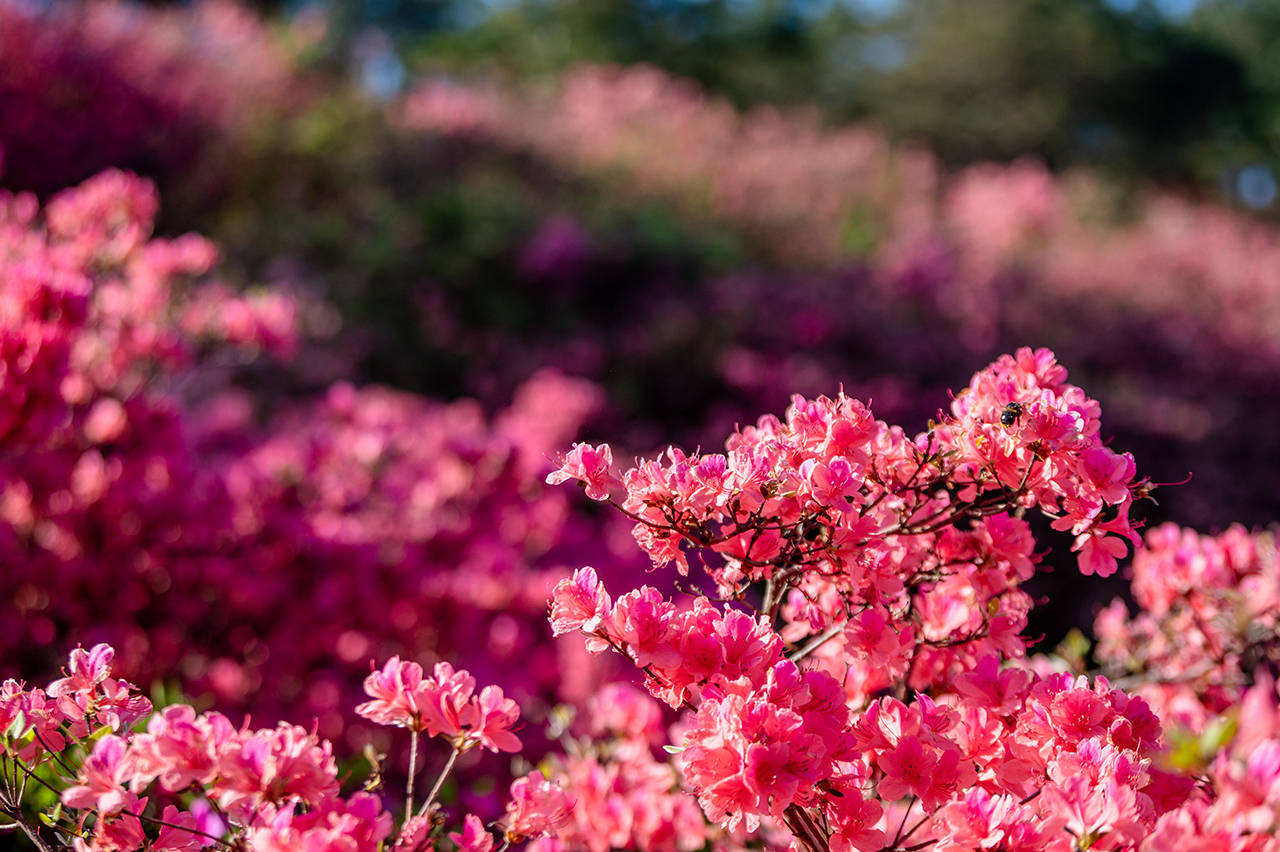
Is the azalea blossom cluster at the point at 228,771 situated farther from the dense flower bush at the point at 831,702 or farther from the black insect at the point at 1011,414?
the black insect at the point at 1011,414

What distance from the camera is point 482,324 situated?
6.21m

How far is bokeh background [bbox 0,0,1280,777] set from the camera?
2.80 metres

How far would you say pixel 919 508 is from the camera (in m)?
1.17

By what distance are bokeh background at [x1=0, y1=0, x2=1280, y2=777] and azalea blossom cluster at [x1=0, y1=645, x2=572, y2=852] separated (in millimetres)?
1533

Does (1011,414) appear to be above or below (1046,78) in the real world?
above

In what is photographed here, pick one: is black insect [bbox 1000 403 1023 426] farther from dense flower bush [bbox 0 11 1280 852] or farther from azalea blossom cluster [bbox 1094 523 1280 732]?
azalea blossom cluster [bbox 1094 523 1280 732]

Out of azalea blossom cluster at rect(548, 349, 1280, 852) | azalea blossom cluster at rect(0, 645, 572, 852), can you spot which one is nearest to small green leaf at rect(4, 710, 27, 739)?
azalea blossom cluster at rect(0, 645, 572, 852)

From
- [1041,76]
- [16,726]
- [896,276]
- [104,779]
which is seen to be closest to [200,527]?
[16,726]

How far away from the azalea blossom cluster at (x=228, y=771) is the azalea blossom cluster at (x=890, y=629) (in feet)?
0.54

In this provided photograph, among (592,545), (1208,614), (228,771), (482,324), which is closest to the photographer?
(228,771)

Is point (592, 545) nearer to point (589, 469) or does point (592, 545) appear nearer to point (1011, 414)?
point (589, 469)

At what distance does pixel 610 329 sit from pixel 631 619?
4.98 m

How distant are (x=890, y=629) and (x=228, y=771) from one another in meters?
0.67

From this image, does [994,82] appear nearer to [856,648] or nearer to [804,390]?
[804,390]
